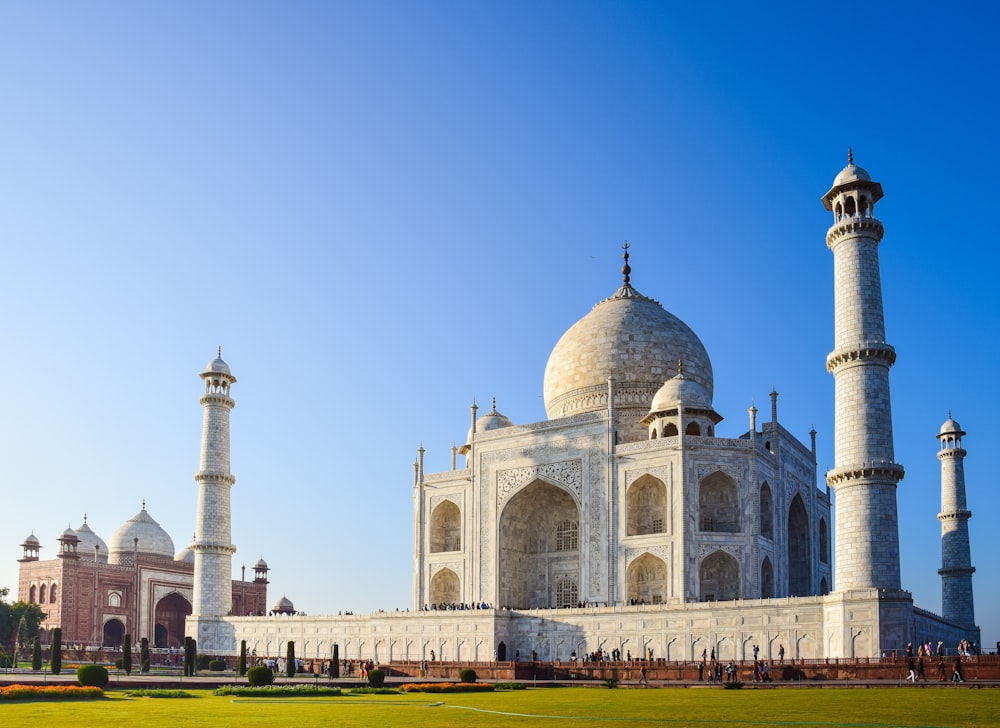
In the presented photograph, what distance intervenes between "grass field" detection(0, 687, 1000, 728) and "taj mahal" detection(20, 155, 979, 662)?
7.47m

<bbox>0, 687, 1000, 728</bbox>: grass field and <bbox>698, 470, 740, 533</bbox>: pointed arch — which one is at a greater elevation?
<bbox>698, 470, 740, 533</bbox>: pointed arch

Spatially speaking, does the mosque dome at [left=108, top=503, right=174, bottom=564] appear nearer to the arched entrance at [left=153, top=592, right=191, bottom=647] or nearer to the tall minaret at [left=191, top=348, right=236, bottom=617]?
the arched entrance at [left=153, top=592, right=191, bottom=647]

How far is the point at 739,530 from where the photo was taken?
33.7 meters

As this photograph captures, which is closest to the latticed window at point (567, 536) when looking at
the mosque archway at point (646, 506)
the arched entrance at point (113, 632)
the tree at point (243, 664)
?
the mosque archway at point (646, 506)

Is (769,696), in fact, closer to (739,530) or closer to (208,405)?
(739,530)

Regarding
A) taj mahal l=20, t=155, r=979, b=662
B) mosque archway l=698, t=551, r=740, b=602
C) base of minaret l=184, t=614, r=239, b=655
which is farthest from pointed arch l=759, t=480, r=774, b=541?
base of minaret l=184, t=614, r=239, b=655

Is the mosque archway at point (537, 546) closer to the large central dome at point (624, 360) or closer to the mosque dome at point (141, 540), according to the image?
the large central dome at point (624, 360)

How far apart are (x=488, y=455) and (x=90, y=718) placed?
25.4m

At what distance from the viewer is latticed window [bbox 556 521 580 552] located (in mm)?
37938

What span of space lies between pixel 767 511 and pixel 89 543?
3646 centimetres

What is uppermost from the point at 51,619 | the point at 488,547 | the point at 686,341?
the point at 686,341

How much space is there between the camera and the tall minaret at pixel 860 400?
83.6 ft

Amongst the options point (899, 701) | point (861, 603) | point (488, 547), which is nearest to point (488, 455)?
point (488, 547)

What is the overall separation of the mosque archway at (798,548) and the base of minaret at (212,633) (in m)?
19.9
